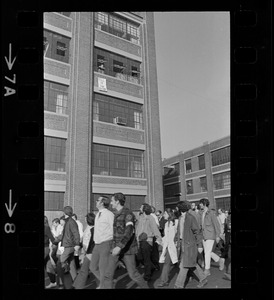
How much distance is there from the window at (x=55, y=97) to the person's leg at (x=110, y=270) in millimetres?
1667

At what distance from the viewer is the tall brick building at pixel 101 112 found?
3.44m

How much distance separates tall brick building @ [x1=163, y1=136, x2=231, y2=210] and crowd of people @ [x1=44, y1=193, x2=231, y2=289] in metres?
0.15

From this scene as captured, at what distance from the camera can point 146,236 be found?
502 centimetres

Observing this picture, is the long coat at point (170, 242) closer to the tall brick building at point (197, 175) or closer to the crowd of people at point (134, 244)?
the crowd of people at point (134, 244)

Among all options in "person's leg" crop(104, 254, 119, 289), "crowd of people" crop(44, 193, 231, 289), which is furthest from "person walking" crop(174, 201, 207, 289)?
"person's leg" crop(104, 254, 119, 289)

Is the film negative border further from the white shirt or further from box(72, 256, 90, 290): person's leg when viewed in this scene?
the white shirt

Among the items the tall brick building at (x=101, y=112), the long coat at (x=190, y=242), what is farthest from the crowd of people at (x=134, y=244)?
the tall brick building at (x=101, y=112)

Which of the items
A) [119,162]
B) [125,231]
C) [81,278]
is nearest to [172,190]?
[119,162]

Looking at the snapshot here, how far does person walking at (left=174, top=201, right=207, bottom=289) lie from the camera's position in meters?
4.01

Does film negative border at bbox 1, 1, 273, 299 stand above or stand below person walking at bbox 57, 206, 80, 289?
above
